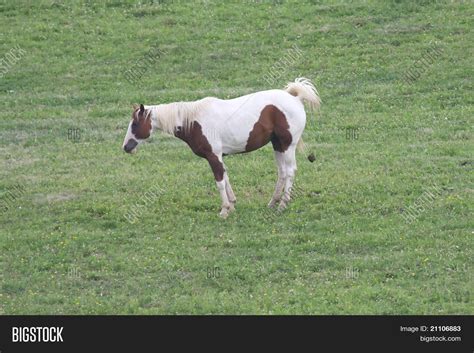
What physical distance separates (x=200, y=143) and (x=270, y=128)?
1.36 metres

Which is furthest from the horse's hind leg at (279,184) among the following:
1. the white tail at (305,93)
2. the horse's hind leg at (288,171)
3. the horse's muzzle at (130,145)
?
the horse's muzzle at (130,145)

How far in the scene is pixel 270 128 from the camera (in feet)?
60.4

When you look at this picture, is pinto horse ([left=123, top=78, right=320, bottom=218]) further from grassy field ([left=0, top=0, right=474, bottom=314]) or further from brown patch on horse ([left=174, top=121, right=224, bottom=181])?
grassy field ([left=0, top=0, right=474, bottom=314])

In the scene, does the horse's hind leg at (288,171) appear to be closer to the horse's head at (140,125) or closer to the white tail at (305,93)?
the white tail at (305,93)

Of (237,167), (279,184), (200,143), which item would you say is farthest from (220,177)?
(237,167)

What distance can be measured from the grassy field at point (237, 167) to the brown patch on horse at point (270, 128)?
129cm

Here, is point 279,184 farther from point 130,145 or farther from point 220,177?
point 130,145

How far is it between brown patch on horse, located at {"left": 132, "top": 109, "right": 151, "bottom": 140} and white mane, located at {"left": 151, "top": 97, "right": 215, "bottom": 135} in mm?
176

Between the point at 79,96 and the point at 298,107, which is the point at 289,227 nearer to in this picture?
the point at 298,107

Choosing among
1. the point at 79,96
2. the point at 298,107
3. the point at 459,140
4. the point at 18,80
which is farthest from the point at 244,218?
the point at 18,80

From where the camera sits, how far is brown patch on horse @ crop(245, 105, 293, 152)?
60.2ft

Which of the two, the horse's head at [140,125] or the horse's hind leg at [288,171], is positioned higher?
the horse's head at [140,125]

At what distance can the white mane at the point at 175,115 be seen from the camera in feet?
59.8
